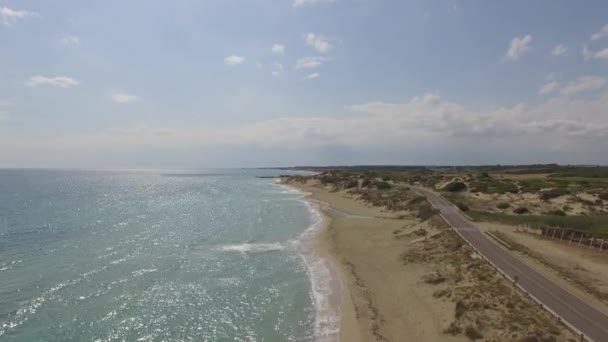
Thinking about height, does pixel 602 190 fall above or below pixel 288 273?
above

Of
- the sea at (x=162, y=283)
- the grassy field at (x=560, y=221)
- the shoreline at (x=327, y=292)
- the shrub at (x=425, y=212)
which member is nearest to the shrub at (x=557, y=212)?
the grassy field at (x=560, y=221)

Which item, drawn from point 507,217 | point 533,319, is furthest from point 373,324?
point 507,217

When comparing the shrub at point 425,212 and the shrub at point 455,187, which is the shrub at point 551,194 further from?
the shrub at point 425,212

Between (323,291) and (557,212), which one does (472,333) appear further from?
(557,212)

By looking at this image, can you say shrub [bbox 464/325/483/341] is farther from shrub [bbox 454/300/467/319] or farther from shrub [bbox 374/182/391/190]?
shrub [bbox 374/182/391/190]

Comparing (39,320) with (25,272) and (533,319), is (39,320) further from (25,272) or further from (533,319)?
(533,319)

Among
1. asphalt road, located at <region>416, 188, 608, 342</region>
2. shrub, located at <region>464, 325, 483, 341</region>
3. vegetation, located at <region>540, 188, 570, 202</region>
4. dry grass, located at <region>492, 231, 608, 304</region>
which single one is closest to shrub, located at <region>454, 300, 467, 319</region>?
shrub, located at <region>464, 325, 483, 341</region>

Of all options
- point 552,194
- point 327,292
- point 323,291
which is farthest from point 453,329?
point 552,194
